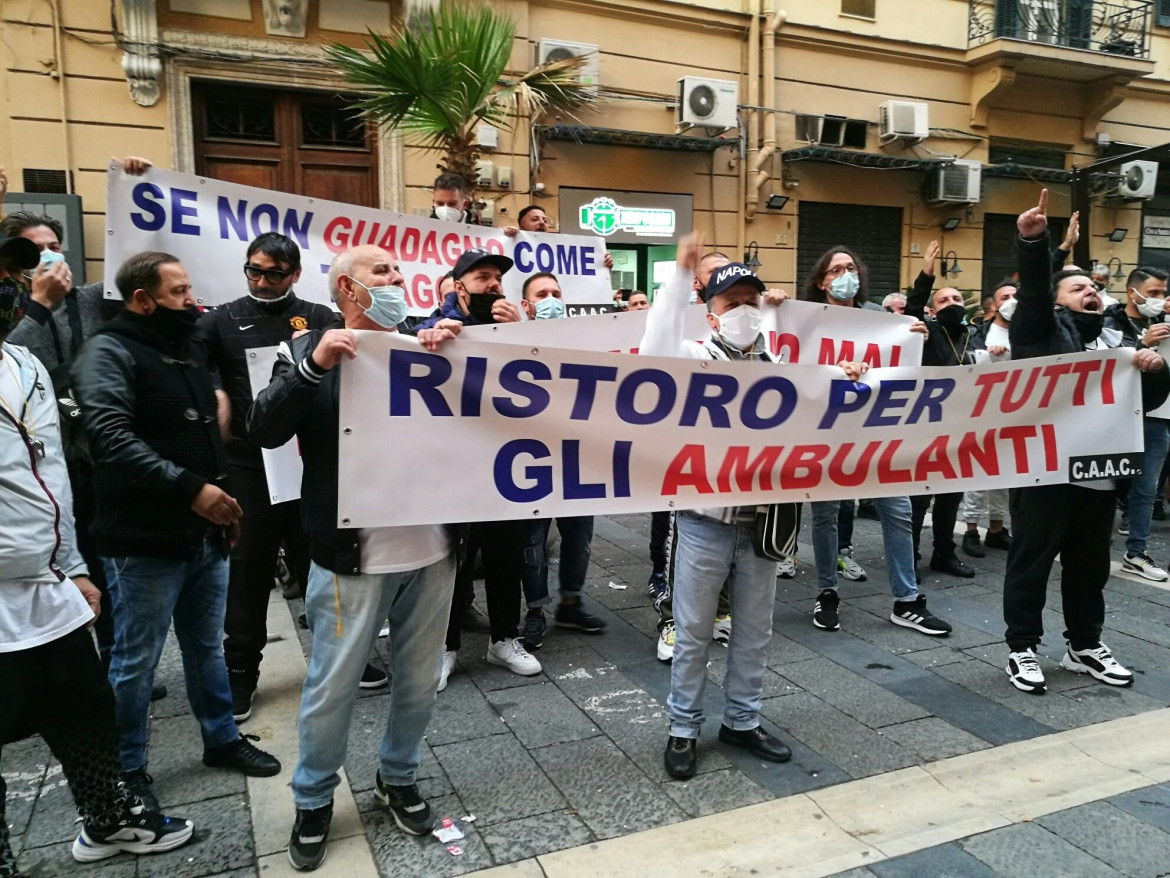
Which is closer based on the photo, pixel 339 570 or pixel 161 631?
pixel 339 570

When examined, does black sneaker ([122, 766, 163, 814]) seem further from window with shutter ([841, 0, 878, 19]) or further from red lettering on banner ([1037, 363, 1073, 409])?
window with shutter ([841, 0, 878, 19])

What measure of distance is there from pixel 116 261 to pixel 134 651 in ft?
7.82

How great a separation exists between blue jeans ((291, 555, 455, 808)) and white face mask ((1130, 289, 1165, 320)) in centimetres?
571

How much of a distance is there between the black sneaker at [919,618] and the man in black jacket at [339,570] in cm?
317

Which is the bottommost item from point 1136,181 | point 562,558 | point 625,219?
point 562,558

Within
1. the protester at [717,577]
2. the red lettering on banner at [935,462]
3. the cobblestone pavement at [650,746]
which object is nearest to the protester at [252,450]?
the cobblestone pavement at [650,746]

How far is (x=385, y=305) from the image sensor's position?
277 cm

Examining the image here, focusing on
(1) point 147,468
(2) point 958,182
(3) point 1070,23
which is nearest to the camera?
(1) point 147,468

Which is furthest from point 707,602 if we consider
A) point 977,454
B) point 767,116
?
point 767,116

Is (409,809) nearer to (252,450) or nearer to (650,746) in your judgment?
(650,746)

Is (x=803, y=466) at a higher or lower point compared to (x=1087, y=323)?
lower

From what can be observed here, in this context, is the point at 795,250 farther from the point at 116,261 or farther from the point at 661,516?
the point at 116,261

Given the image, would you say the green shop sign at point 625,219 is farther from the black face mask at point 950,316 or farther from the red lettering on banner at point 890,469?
the red lettering on banner at point 890,469

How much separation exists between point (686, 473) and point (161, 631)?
1.97 metres
